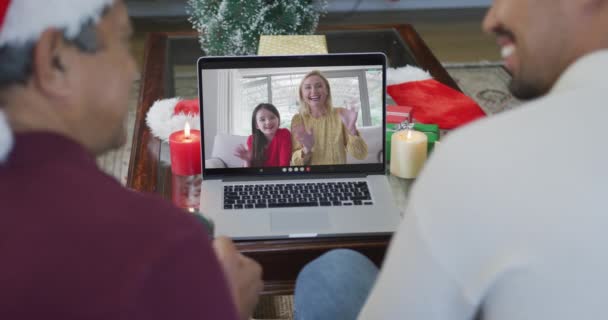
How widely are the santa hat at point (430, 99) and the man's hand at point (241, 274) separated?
0.80 m

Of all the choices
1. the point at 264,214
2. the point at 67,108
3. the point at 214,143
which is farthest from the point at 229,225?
the point at 67,108

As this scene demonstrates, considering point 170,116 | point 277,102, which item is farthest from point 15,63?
point 170,116

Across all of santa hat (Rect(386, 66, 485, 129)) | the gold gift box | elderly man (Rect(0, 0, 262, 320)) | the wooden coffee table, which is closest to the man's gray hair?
elderly man (Rect(0, 0, 262, 320))

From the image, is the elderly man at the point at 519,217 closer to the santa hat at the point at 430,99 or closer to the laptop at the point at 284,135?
the laptop at the point at 284,135

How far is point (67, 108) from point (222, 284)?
0.23 m

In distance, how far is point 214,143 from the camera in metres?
1.43

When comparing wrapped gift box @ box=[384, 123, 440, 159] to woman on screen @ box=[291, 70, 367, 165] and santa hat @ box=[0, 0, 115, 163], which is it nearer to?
woman on screen @ box=[291, 70, 367, 165]

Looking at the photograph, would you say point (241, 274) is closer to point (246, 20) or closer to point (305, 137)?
point (305, 137)

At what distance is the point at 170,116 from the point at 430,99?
23.2 inches

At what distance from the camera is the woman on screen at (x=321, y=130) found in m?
1.44

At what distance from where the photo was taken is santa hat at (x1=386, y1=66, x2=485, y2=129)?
1693mm

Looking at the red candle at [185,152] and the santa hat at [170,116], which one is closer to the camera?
the red candle at [185,152]

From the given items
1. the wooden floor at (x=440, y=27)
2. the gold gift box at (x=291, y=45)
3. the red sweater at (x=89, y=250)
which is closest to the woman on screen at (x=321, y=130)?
the gold gift box at (x=291, y=45)

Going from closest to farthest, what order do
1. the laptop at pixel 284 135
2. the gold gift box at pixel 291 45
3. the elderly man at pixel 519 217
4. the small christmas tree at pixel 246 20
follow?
the elderly man at pixel 519 217
the laptop at pixel 284 135
the gold gift box at pixel 291 45
the small christmas tree at pixel 246 20
